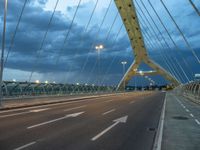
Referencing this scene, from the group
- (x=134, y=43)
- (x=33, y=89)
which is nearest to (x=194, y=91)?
(x=33, y=89)

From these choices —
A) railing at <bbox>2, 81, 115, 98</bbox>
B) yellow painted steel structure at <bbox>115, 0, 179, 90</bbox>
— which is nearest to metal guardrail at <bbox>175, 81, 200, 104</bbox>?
railing at <bbox>2, 81, 115, 98</bbox>

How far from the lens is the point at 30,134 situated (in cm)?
1117

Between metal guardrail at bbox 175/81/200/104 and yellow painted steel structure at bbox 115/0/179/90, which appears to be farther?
yellow painted steel structure at bbox 115/0/179/90

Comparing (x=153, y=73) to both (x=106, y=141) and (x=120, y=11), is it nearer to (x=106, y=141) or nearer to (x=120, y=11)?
(x=120, y=11)

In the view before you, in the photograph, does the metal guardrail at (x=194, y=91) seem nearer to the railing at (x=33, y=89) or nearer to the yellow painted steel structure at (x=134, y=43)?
the railing at (x=33, y=89)

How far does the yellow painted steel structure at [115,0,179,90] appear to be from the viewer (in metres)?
58.5

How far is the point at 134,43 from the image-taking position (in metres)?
84.5

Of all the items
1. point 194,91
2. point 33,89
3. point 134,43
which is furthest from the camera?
point 134,43

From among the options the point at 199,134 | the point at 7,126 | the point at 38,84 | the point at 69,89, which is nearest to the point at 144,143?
the point at 199,134

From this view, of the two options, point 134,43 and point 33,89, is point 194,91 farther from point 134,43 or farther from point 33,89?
point 134,43

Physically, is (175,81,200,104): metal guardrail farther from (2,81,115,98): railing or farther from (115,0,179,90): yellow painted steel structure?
(115,0,179,90): yellow painted steel structure

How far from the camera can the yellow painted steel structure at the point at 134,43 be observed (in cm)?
5850

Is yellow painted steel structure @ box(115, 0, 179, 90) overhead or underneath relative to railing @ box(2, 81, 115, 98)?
overhead

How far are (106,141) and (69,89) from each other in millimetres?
36501
